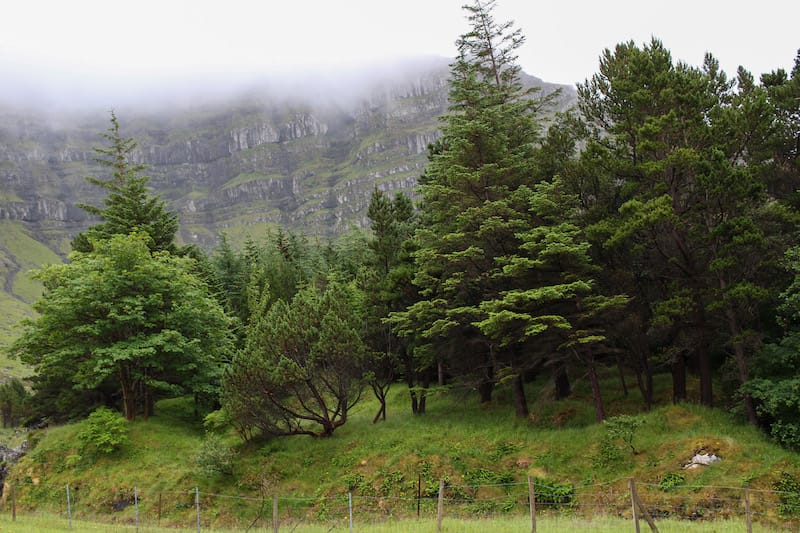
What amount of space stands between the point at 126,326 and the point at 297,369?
1025 cm

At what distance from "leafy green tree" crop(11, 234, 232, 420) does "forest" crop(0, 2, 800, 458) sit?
5.5 inches

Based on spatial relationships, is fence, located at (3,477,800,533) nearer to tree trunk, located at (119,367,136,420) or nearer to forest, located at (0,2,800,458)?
forest, located at (0,2,800,458)

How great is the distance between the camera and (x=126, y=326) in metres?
26.3

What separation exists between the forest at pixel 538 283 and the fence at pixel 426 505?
138 inches

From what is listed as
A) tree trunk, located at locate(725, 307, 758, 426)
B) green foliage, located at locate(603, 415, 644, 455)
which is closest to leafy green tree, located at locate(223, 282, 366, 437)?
green foliage, located at locate(603, 415, 644, 455)

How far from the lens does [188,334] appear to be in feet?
94.5

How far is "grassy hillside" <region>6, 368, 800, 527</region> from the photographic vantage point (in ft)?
54.2

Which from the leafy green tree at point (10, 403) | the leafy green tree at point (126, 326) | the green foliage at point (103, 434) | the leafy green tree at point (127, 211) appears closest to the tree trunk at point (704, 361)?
the leafy green tree at point (126, 326)

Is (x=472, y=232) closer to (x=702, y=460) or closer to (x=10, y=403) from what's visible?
(x=702, y=460)

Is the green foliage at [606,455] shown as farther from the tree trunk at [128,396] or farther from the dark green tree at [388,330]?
the tree trunk at [128,396]

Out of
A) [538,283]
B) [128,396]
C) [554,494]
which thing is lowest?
[554,494]

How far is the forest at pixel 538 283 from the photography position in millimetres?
18953

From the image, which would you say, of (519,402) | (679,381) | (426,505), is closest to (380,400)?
(519,402)

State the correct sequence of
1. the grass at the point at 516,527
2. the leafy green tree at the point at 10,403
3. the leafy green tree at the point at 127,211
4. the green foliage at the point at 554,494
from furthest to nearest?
1. the leafy green tree at the point at 10,403
2. the leafy green tree at the point at 127,211
3. the green foliage at the point at 554,494
4. the grass at the point at 516,527
